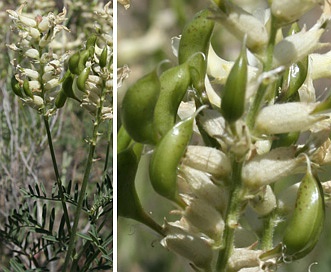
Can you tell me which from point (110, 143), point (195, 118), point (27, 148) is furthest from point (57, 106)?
point (27, 148)

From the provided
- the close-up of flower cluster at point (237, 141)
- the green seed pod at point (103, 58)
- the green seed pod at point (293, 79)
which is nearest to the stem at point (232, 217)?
the close-up of flower cluster at point (237, 141)

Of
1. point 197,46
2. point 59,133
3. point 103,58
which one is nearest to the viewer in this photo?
point 197,46

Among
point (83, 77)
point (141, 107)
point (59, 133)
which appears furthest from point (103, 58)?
point (59, 133)

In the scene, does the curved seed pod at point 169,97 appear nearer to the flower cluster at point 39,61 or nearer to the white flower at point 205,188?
the white flower at point 205,188

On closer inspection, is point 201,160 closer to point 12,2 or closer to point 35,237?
point 35,237

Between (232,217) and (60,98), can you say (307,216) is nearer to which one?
(232,217)
